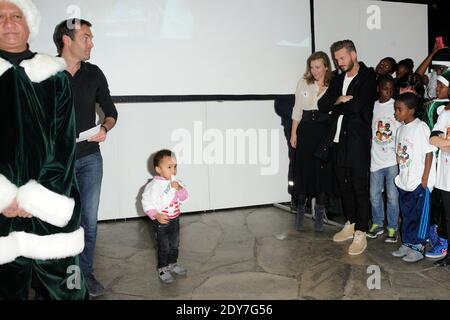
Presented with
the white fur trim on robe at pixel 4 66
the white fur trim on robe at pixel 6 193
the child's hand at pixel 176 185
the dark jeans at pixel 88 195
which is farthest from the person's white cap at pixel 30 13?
the child's hand at pixel 176 185

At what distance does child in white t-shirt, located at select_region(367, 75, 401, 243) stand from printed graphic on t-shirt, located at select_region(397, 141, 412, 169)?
27 cm

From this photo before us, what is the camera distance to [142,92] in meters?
4.06

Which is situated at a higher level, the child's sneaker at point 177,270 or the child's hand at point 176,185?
the child's hand at point 176,185

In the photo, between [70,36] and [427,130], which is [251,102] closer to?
[427,130]

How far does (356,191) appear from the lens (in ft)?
11.2

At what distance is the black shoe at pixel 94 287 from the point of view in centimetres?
265

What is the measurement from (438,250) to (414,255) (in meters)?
0.24

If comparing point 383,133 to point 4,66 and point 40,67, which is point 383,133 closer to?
point 40,67

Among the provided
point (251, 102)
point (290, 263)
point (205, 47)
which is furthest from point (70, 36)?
point (251, 102)

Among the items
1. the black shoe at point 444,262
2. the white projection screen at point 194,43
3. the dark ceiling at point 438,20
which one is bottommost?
the black shoe at point 444,262

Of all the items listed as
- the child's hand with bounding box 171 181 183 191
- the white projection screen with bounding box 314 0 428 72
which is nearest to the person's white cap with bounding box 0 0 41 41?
the child's hand with bounding box 171 181 183 191

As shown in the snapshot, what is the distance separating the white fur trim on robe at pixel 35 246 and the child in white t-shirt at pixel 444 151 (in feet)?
8.36
